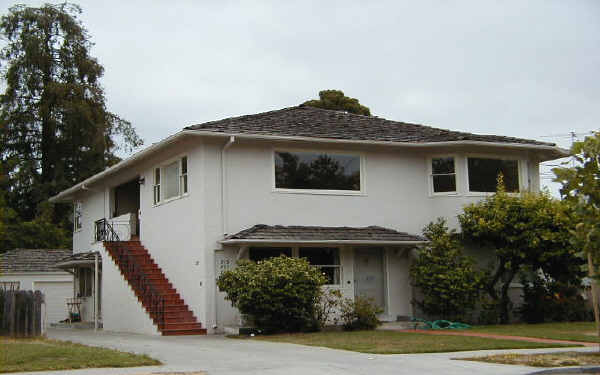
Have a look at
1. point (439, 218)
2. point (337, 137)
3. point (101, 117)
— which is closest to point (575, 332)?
point (439, 218)

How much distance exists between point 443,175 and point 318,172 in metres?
4.18

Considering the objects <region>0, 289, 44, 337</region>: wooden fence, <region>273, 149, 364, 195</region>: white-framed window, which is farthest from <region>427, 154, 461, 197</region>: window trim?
<region>0, 289, 44, 337</region>: wooden fence

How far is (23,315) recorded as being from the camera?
63.5 feet

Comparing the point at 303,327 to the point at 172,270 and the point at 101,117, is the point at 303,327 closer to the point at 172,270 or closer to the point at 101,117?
the point at 172,270

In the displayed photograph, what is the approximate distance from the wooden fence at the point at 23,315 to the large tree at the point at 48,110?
24678 mm

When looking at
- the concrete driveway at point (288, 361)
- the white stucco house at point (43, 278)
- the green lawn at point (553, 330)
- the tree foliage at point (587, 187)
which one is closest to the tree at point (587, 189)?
the tree foliage at point (587, 187)

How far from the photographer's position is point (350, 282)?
2291 cm

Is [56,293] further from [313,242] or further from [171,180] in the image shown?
[313,242]

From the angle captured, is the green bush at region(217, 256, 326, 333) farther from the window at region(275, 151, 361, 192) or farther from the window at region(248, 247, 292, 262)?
the window at region(275, 151, 361, 192)

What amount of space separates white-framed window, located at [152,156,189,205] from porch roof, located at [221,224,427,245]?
283 cm

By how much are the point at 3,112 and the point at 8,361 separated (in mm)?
33957

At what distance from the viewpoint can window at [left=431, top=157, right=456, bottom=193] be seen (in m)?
24.3

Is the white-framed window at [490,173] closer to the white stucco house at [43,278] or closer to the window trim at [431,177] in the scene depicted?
the window trim at [431,177]

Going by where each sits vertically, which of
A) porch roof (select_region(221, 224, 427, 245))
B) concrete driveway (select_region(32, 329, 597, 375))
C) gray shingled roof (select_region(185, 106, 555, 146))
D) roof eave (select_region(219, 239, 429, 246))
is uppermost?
gray shingled roof (select_region(185, 106, 555, 146))
